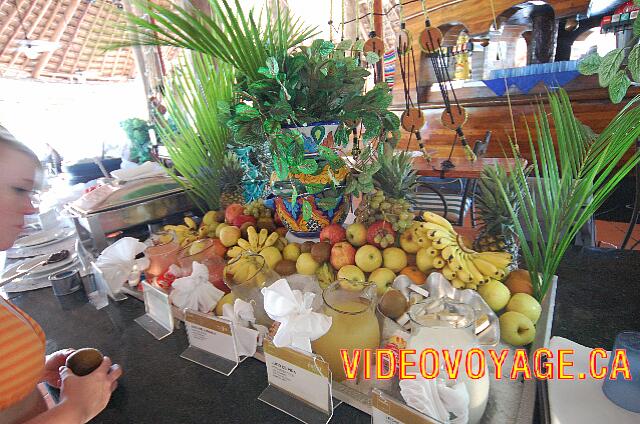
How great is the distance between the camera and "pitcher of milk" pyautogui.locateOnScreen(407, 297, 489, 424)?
408mm

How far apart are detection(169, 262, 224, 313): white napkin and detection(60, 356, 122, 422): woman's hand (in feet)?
0.56

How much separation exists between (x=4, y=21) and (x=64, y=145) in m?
2.29

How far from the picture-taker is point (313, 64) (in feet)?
2.27

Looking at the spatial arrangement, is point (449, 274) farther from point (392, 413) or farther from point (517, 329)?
point (392, 413)

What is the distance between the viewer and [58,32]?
6125 mm

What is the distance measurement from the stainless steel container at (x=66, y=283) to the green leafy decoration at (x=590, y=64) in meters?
1.16

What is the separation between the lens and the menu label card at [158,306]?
67cm

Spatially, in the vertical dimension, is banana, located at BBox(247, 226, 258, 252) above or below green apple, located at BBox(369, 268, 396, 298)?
above

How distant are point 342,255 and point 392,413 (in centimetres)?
35

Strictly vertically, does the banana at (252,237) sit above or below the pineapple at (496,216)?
below

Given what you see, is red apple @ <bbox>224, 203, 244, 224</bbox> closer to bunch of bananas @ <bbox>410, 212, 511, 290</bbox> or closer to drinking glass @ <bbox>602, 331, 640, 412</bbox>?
bunch of bananas @ <bbox>410, 212, 511, 290</bbox>

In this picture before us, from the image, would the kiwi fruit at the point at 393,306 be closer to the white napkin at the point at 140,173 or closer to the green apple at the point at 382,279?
the green apple at the point at 382,279

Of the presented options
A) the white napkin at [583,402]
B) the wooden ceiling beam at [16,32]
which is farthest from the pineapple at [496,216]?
the wooden ceiling beam at [16,32]

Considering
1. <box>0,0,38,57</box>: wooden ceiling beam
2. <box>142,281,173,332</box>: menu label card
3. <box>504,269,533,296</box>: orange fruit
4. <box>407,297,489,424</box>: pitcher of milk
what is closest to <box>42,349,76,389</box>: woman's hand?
<box>142,281,173,332</box>: menu label card
